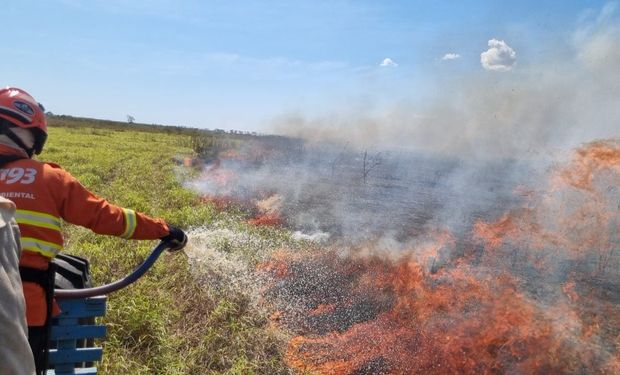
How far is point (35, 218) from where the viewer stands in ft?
9.19

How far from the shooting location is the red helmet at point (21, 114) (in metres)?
2.96

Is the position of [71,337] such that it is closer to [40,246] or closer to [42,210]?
[40,246]

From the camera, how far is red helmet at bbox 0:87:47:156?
2963mm

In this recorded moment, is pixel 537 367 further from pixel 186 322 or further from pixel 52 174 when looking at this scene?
pixel 52 174

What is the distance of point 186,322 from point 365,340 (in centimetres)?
257

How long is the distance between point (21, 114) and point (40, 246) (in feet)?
3.19

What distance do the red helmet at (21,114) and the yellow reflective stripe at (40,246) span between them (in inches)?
29.2

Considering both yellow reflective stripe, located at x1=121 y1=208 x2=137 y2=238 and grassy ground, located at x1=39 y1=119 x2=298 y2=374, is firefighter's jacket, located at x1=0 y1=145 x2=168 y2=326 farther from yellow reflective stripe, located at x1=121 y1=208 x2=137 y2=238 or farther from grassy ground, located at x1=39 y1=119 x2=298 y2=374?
grassy ground, located at x1=39 y1=119 x2=298 y2=374

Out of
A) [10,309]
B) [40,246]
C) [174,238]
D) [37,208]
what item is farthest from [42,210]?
[10,309]

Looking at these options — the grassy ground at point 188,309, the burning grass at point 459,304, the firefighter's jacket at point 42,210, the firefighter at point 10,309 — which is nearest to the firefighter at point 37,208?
the firefighter's jacket at point 42,210

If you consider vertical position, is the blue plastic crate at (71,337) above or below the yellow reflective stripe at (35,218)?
below

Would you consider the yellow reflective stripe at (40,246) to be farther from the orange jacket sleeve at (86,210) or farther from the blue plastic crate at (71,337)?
the blue plastic crate at (71,337)

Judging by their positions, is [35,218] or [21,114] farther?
[21,114]

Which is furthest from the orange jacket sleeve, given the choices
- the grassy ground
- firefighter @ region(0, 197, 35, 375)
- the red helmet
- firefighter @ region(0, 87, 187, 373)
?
the grassy ground
